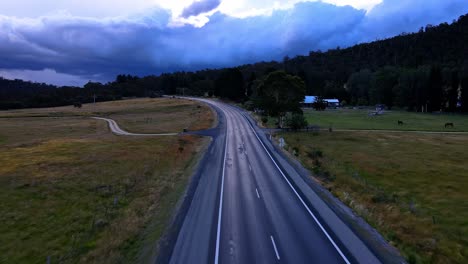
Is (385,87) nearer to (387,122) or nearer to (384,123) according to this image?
(387,122)

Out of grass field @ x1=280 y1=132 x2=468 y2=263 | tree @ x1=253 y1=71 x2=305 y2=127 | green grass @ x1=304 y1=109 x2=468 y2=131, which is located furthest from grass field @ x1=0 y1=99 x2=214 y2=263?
green grass @ x1=304 y1=109 x2=468 y2=131

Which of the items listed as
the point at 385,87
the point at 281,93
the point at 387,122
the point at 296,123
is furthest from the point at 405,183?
the point at 385,87

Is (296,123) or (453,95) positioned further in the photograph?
(453,95)

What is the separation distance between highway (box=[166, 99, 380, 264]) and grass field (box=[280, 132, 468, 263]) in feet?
13.6

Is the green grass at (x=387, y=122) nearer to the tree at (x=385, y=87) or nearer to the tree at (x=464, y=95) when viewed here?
the tree at (x=464, y=95)

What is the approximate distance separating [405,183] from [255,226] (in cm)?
2287

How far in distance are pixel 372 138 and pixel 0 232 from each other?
2521 inches

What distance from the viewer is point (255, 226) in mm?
23281

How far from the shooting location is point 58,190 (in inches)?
1463

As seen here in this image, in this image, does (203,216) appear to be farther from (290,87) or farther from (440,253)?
(290,87)

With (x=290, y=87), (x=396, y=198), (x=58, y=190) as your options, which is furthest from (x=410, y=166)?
(x=58, y=190)

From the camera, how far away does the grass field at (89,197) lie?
22.9 m

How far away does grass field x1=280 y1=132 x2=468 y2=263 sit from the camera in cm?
2244

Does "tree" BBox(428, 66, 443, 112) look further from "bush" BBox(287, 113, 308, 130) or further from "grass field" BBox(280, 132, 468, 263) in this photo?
"bush" BBox(287, 113, 308, 130)
